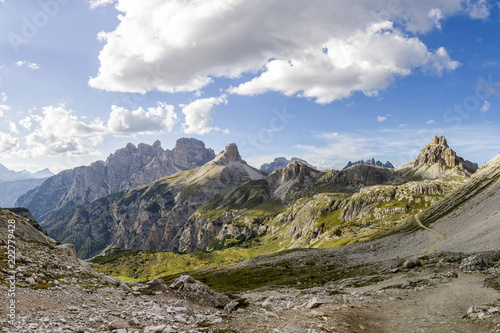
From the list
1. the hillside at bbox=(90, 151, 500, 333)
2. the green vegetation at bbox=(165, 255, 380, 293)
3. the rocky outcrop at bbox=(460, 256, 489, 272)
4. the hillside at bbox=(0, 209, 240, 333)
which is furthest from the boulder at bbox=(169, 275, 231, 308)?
the rocky outcrop at bbox=(460, 256, 489, 272)

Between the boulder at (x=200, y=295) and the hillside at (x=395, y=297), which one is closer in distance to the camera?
the hillside at (x=395, y=297)

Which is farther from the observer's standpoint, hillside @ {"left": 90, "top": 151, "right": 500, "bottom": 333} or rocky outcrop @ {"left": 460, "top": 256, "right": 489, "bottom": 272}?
rocky outcrop @ {"left": 460, "top": 256, "right": 489, "bottom": 272}

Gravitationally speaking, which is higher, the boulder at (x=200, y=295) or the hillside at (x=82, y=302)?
the hillside at (x=82, y=302)

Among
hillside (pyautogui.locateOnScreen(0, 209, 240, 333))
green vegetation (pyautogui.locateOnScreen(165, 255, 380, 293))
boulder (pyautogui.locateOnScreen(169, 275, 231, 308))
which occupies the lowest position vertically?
green vegetation (pyautogui.locateOnScreen(165, 255, 380, 293))

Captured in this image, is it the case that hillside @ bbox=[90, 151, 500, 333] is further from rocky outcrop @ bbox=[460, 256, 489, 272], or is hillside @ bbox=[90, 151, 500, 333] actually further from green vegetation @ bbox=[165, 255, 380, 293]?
green vegetation @ bbox=[165, 255, 380, 293]

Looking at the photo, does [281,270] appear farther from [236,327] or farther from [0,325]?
[0,325]

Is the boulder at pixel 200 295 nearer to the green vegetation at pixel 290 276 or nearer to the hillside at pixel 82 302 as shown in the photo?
the hillside at pixel 82 302

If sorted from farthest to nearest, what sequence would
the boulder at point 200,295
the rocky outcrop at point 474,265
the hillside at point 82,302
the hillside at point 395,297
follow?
the rocky outcrop at point 474,265 → the boulder at point 200,295 → the hillside at point 395,297 → the hillside at point 82,302

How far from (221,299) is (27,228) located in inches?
2815

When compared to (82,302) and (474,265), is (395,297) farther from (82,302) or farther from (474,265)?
(82,302)

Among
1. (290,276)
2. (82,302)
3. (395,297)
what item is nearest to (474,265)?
(395,297)

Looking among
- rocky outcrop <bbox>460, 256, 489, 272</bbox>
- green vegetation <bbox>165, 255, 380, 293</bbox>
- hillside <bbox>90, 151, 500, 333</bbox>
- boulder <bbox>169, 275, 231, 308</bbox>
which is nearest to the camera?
hillside <bbox>90, 151, 500, 333</bbox>

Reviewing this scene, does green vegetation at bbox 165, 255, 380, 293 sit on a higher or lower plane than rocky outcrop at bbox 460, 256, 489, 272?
lower

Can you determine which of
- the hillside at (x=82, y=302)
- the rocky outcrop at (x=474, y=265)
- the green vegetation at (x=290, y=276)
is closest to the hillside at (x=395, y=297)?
the rocky outcrop at (x=474, y=265)
